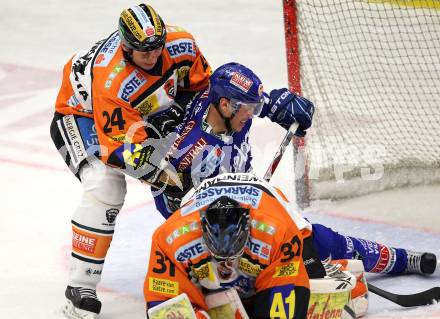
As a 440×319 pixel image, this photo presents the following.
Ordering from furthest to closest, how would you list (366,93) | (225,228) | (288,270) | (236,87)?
1. (366,93)
2. (236,87)
3. (288,270)
4. (225,228)

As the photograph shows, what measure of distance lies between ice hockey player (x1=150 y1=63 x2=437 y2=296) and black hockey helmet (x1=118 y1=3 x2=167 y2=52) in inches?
10.4

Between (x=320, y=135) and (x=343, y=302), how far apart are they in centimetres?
191

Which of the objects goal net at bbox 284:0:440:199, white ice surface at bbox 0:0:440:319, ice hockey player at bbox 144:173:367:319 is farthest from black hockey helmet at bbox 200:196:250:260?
goal net at bbox 284:0:440:199

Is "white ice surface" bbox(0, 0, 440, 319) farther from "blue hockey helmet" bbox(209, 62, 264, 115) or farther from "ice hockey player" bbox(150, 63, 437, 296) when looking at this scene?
"blue hockey helmet" bbox(209, 62, 264, 115)

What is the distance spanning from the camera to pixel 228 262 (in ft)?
12.7

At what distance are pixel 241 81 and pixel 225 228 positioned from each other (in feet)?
2.75

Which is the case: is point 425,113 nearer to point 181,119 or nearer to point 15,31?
point 181,119

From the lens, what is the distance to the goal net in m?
5.78

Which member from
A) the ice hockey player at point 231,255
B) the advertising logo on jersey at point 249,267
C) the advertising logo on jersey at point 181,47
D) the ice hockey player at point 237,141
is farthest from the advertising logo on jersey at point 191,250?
the advertising logo on jersey at point 181,47

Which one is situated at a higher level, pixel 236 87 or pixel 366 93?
pixel 236 87

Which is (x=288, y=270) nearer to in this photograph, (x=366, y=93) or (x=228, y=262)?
(x=228, y=262)

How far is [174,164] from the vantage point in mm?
4574

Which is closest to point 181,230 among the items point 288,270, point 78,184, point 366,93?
point 288,270

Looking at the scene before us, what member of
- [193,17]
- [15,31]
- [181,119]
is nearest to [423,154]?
[181,119]
